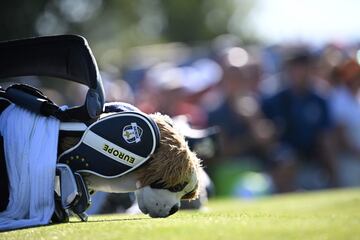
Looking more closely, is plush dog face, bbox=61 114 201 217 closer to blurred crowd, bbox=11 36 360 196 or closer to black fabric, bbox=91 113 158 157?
black fabric, bbox=91 113 158 157

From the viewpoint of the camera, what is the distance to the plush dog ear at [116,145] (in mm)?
3803

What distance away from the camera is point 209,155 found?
20.8 ft

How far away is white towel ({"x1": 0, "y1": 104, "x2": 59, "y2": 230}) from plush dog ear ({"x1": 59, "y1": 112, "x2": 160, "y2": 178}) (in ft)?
0.44

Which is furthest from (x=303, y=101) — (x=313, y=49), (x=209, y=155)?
(x=209, y=155)

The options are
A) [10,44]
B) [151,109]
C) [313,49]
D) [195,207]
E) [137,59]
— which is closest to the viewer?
[10,44]

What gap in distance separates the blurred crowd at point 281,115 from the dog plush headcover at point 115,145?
19.1 ft

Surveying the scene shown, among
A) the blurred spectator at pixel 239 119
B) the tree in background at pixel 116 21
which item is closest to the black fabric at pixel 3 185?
the blurred spectator at pixel 239 119

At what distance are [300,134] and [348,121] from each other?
742mm

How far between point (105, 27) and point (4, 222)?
12.5 meters

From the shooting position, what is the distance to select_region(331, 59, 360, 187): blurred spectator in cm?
1045

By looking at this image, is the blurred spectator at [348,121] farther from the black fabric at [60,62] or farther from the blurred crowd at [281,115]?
the black fabric at [60,62]

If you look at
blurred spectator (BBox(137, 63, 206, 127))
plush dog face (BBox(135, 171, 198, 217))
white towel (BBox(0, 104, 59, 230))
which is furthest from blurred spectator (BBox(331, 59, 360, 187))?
white towel (BBox(0, 104, 59, 230))

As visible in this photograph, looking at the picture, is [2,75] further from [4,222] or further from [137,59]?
[137,59]

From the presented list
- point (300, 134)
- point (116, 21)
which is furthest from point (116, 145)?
point (116, 21)
